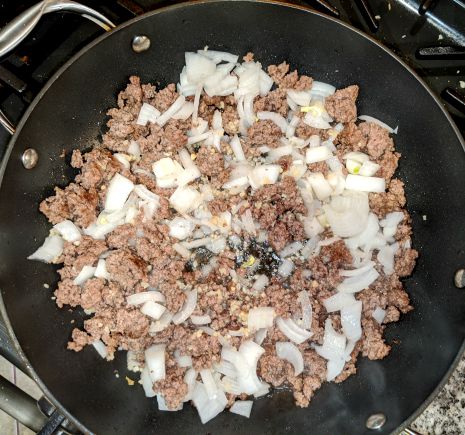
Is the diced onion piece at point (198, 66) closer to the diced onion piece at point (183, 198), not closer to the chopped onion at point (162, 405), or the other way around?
the diced onion piece at point (183, 198)

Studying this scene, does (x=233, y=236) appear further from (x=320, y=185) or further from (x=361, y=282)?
(x=361, y=282)

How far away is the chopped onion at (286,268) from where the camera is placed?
2.16 metres

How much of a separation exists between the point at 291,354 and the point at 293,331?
0.09 metres

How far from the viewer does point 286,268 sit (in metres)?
2.16

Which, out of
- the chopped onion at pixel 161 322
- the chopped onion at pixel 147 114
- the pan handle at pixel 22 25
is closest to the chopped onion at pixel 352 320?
the chopped onion at pixel 161 322

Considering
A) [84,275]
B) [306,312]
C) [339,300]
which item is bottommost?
[84,275]

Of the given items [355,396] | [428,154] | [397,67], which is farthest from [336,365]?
[397,67]

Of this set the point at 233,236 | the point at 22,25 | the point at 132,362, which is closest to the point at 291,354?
the point at 233,236

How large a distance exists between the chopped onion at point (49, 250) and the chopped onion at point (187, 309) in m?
0.49

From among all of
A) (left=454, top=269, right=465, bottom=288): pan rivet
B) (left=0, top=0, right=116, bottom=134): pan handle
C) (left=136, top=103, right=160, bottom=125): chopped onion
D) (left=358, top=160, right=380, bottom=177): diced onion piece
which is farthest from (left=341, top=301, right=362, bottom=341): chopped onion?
(left=0, top=0, right=116, bottom=134): pan handle

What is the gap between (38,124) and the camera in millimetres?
1941

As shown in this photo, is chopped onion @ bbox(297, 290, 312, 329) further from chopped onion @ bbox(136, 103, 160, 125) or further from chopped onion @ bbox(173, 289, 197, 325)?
chopped onion @ bbox(136, 103, 160, 125)

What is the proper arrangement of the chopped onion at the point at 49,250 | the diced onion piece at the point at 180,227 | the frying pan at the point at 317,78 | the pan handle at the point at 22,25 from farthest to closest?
1. the diced onion piece at the point at 180,227
2. the chopped onion at the point at 49,250
3. the frying pan at the point at 317,78
4. the pan handle at the point at 22,25

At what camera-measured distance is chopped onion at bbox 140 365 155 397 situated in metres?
2.09
